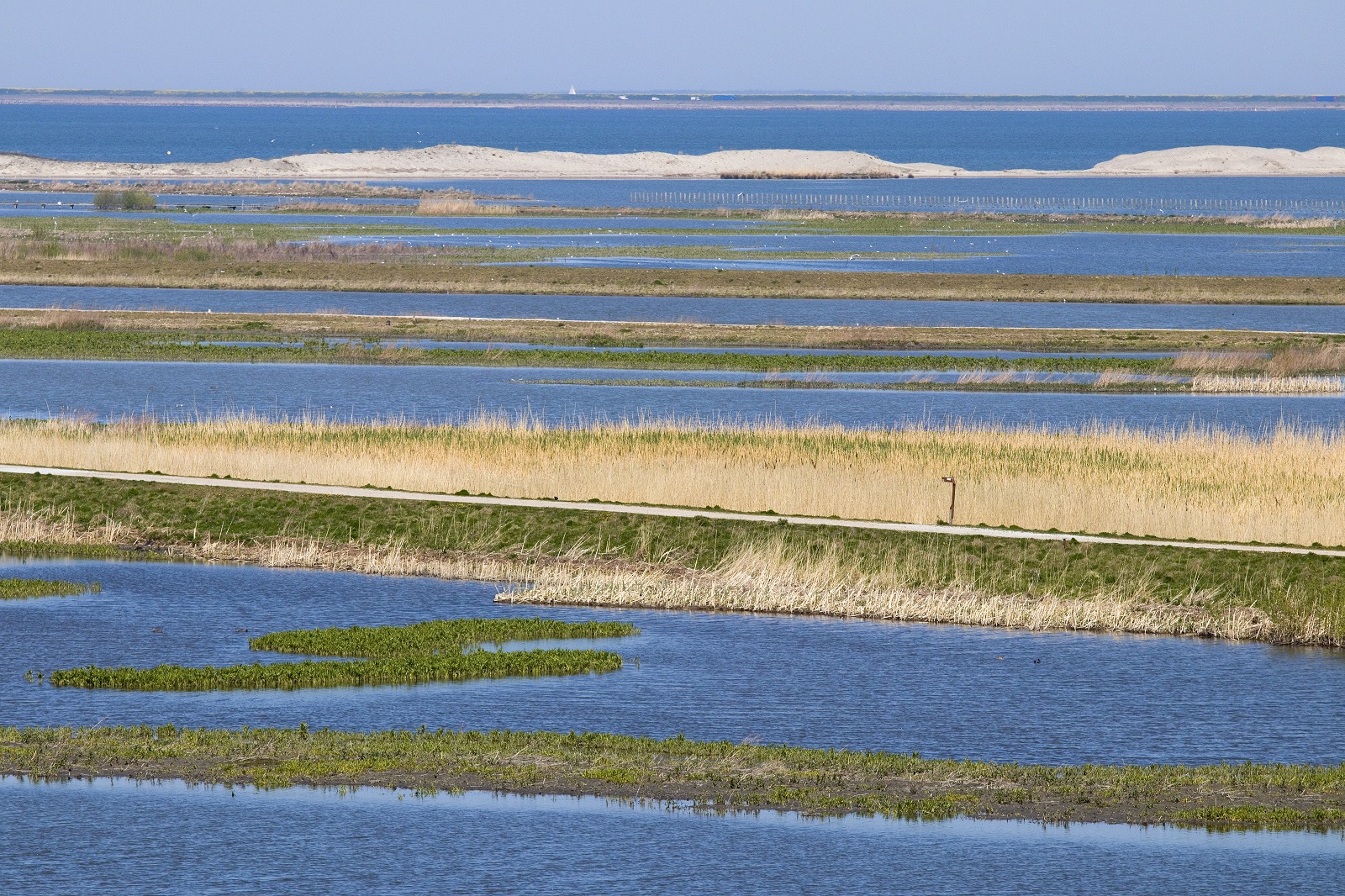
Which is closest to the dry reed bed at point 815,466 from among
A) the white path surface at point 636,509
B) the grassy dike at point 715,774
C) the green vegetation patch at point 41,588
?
the white path surface at point 636,509

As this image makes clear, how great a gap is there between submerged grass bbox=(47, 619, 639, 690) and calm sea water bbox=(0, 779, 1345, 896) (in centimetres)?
528

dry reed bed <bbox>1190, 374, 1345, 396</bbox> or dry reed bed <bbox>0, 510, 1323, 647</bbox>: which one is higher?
dry reed bed <bbox>0, 510, 1323, 647</bbox>

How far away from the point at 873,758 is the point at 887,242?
107 m

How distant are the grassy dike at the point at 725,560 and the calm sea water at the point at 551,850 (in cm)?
1285

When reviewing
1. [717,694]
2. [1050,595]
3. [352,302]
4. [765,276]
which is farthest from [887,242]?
[717,694]

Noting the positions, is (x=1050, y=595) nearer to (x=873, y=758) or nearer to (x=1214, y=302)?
(x=873, y=758)

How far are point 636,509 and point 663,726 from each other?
14.6m

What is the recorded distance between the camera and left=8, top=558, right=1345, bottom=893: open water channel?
19672 millimetres

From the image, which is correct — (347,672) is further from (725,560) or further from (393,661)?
(725,560)

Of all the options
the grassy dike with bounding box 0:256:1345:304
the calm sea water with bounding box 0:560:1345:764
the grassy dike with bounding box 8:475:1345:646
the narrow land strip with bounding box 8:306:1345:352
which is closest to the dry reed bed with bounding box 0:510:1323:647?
the grassy dike with bounding box 8:475:1345:646

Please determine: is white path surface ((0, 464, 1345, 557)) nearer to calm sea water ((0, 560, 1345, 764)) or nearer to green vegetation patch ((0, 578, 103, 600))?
calm sea water ((0, 560, 1345, 764))

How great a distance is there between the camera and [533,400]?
5922cm

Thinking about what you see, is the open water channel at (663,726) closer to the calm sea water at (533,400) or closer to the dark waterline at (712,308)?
the calm sea water at (533,400)

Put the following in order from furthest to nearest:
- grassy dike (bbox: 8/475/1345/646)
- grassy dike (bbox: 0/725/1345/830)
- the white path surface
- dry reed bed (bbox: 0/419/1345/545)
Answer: dry reed bed (bbox: 0/419/1345/545)
the white path surface
grassy dike (bbox: 8/475/1345/646)
grassy dike (bbox: 0/725/1345/830)
